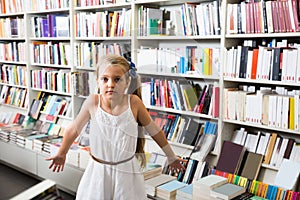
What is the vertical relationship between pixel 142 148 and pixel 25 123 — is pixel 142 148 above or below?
above

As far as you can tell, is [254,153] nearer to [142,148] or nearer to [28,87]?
[142,148]

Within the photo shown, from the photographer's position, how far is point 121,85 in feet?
2.37

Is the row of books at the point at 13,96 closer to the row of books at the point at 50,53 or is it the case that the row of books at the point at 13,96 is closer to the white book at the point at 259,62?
the row of books at the point at 50,53

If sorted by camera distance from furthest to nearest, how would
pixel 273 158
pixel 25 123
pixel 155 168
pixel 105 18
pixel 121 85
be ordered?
pixel 25 123 → pixel 105 18 → pixel 273 158 → pixel 155 168 → pixel 121 85

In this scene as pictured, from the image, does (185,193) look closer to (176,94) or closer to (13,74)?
(176,94)

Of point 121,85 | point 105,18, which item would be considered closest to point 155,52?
point 121,85

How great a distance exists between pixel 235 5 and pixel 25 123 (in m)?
2.49

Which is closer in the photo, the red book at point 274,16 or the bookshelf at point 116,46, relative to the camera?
the bookshelf at point 116,46

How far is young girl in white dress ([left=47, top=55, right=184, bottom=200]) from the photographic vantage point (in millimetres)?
729

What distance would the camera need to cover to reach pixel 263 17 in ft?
6.48

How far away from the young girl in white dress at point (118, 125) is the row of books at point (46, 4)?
8.41ft

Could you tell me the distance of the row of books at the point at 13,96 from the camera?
381 centimetres

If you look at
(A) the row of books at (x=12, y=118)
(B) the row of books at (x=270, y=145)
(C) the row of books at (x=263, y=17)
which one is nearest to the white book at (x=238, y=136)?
(B) the row of books at (x=270, y=145)

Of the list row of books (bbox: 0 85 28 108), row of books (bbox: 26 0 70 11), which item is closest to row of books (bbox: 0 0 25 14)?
row of books (bbox: 26 0 70 11)
